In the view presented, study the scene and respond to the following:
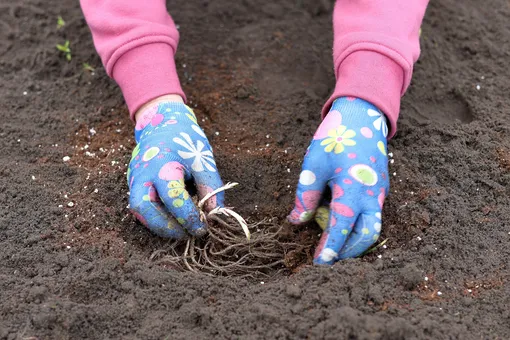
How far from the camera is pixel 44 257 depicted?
5.12ft

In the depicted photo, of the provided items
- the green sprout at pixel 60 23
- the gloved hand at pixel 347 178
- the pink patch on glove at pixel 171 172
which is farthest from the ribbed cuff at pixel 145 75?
the green sprout at pixel 60 23

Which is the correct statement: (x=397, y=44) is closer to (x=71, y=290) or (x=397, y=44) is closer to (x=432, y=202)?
(x=432, y=202)

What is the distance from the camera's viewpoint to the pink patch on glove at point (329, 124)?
163 centimetres

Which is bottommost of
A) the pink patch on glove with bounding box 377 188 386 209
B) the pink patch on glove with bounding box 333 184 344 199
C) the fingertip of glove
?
the fingertip of glove

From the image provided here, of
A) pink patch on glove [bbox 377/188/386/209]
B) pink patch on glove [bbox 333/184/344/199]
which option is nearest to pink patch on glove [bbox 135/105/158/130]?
pink patch on glove [bbox 333/184/344/199]

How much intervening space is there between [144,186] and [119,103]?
608mm

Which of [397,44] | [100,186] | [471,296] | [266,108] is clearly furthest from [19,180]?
[471,296]

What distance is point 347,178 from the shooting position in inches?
60.4

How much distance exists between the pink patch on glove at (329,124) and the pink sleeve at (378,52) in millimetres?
79

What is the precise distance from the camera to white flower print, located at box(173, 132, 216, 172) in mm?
1686

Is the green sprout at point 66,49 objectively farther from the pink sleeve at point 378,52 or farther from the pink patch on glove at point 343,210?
the pink patch on glove at point 343,210

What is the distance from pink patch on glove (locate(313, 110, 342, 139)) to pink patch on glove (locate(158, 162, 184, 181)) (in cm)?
39

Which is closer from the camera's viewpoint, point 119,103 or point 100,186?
point 100,186

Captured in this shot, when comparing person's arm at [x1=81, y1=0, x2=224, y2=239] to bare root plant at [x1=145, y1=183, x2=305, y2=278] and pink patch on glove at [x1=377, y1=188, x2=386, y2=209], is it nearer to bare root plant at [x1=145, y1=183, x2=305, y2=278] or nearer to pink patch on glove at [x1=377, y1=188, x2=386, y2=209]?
bare root plant at [x1=145, y1=183, x2=305, y2=278]
